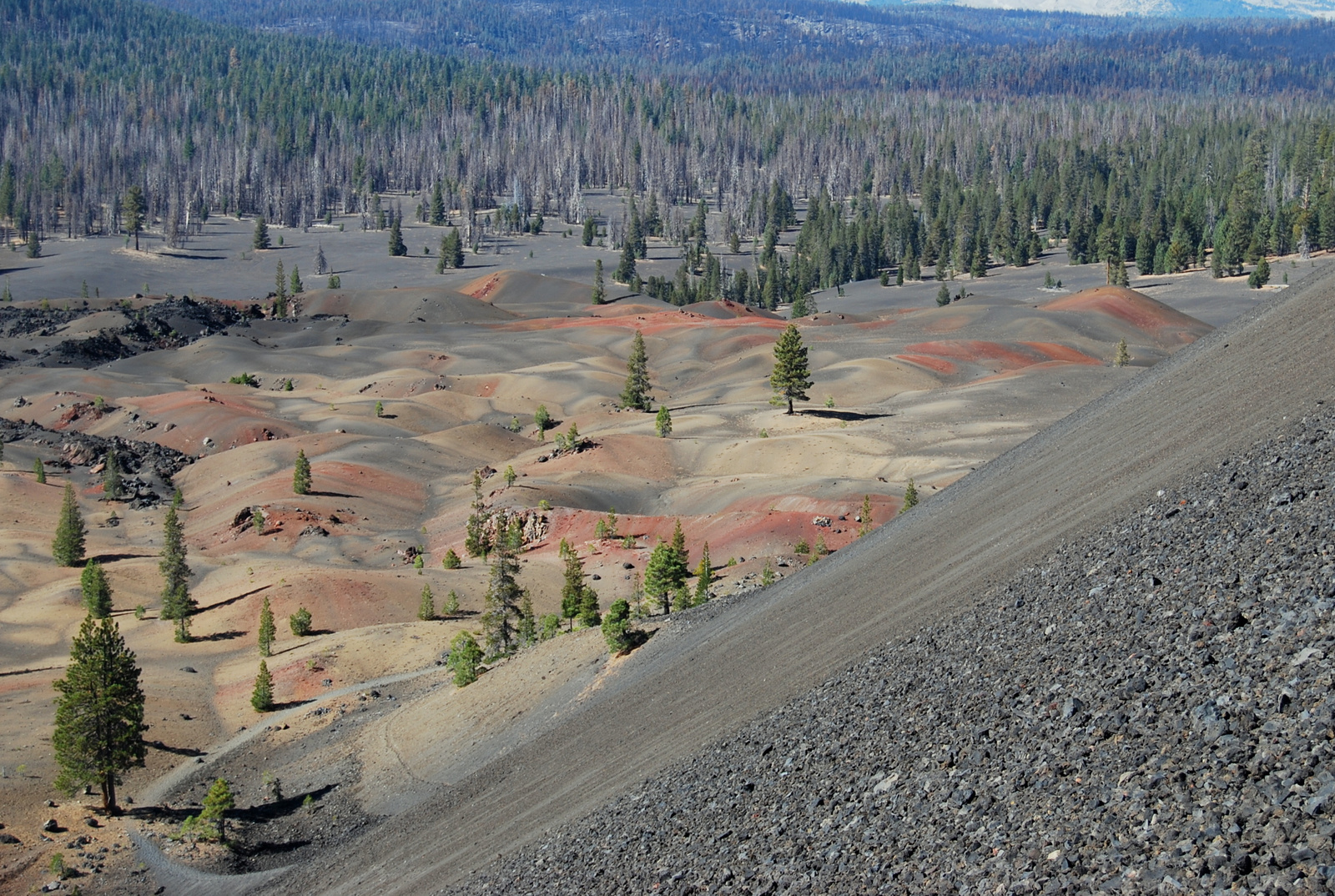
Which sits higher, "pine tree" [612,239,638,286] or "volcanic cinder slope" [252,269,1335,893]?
"volcanic cinder slope" [252,269,1335,893]

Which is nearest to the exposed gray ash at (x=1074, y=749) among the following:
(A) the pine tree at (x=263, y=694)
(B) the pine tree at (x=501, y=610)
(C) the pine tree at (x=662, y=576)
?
(C) the pine tree at (x=662, y=576)

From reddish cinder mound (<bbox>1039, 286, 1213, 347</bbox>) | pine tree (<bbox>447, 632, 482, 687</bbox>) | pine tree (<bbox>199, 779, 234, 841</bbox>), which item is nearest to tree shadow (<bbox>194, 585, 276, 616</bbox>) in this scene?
pine tree (<bbox>447, 632, 482, 687</bbox>)

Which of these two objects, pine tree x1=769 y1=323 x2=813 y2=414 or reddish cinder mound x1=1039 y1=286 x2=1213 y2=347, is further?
reddish cinder mound x1=1039 y1=286 x2=1213 y2=347

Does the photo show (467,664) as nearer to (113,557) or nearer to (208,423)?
(113,557)

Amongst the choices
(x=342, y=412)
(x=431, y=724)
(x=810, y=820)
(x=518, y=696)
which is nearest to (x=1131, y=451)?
(x=810, y=820)

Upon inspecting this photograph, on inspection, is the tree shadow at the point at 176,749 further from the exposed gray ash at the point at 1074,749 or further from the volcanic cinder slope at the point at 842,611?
the exposed gray ash at the point at 1074,749

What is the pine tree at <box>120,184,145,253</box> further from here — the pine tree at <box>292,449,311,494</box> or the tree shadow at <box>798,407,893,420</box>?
the tree shadow at <box>798,407,893,420</box>

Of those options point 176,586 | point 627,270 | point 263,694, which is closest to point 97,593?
point 176,586

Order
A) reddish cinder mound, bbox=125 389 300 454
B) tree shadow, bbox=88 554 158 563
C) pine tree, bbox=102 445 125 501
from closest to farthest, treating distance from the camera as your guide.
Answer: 1. tree shadow, bbox=88 554 158 563
2. pine tree, bbox=102 445 125 501
3. reddish cinder mound, bbox=125 389 300 454
